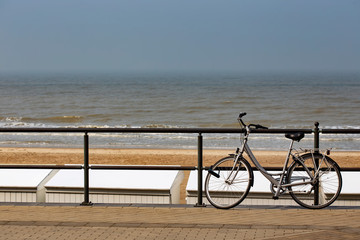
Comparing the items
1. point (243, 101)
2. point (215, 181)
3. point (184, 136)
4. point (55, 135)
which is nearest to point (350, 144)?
point (184, 136)

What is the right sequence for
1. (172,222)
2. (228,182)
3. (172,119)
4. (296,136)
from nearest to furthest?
(172,222), (296,136), (228,182), (172,119)

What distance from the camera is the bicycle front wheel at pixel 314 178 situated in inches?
255

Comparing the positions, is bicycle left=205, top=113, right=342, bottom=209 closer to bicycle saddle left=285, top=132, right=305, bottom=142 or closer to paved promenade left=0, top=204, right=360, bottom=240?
bicycle saddle left=285, top=132, right=305, bottom=142

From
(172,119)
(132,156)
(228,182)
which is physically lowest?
(172,119)

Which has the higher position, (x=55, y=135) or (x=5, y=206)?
(x=5, y=206)

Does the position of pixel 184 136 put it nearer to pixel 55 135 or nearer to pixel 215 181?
pixel 55 135

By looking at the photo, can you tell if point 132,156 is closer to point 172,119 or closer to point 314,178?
point 314,178

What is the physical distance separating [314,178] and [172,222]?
1.60m

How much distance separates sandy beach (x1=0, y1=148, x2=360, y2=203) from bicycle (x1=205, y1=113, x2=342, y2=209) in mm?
15121

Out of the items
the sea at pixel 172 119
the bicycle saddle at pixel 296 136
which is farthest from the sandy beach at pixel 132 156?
the bicycle saddle at pixel 296 136

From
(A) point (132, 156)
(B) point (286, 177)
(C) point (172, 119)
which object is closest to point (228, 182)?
(B) point (286, 177)

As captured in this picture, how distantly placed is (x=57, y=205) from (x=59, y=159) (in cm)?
1680

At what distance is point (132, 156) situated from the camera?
959 inches

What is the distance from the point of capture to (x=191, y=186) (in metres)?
8.84
